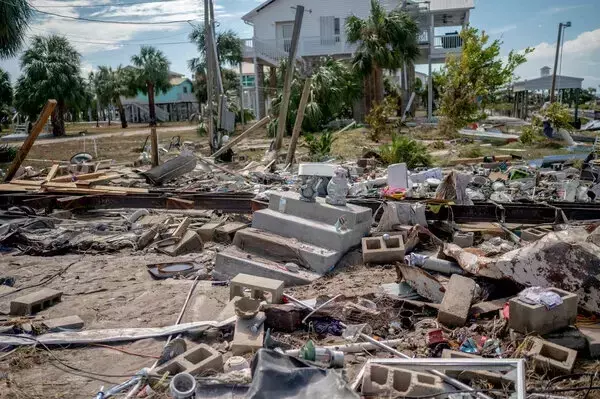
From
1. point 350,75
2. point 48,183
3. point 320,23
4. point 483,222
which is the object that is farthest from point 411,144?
point 320,23

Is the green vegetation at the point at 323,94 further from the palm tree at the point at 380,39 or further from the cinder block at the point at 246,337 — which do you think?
the cinder block at the point at 246,337

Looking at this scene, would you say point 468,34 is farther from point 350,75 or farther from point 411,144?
point 411,144

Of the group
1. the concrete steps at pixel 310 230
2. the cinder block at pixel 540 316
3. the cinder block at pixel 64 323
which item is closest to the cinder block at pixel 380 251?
the concrete steps at pixel 310 230

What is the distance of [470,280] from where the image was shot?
4.74 m

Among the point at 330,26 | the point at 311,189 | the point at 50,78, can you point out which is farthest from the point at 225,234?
the point at 50,78

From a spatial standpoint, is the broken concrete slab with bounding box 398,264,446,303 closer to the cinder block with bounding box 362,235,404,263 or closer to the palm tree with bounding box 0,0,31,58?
the cinder block with bounding box 362,235,404,263

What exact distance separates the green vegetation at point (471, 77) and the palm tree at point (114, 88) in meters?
40.3

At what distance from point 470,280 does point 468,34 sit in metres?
19.3

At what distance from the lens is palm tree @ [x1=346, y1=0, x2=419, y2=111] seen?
1066 inches

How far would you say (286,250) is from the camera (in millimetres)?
6074

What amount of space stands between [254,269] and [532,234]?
3.60m

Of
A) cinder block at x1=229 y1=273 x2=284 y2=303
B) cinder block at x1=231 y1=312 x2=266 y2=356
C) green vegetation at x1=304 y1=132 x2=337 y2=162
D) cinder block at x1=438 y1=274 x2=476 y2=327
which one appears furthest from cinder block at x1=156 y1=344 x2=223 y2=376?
green vegetation at x1=304 y1=132 x2=337 y2=162

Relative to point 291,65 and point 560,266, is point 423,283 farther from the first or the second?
point 291,65

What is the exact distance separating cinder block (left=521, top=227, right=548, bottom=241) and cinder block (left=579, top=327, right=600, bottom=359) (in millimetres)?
2383
